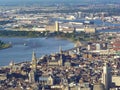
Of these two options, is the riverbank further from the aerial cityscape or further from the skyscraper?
the skyscraper

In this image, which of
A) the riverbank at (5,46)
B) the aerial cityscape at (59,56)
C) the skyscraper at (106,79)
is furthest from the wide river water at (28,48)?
the skyscraper at (106,79)

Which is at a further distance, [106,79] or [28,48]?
[28,48]

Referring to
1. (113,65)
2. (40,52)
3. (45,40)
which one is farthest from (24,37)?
(113,65)

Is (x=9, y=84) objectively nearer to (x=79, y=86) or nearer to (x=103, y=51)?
(x=79, y=86)

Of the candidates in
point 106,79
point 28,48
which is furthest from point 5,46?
point 106,79

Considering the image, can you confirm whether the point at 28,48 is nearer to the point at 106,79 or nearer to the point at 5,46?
the point at 5,46

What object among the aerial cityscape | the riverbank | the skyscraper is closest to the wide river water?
the aerial cityscape

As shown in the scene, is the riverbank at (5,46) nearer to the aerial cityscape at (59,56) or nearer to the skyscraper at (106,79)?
the aerial cityscape at (59,56)

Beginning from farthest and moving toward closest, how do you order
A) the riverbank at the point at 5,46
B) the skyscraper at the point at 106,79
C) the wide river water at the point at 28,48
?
the riverbank at the point at 5,46
the wide river water at the point at 28,48
the skyscraper at the point at 106,79

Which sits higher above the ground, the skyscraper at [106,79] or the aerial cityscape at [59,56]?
the skyscraper at [106,79]
